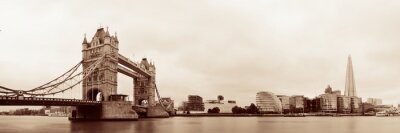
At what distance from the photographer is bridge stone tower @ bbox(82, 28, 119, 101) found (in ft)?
313

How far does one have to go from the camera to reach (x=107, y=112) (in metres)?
87.0

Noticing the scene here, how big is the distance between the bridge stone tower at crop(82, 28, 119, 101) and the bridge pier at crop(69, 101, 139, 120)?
502cm

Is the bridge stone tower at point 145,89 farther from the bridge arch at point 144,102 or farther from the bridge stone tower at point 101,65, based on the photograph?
the bridge stone tower at point 101,65

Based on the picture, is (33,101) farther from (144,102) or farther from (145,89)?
(144,102)

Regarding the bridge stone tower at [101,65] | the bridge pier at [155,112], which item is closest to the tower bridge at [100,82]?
the bridge stone tower at [101,65]

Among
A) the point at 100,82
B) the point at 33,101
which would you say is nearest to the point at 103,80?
the point at 100,82

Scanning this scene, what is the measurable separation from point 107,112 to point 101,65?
48.3 feet

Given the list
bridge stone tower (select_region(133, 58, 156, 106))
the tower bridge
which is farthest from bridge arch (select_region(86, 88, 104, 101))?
bridge stone tower (select_region(133, 58, 156, 106))

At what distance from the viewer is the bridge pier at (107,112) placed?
8712 cm

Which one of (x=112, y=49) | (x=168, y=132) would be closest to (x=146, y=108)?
(x=112, y=49)

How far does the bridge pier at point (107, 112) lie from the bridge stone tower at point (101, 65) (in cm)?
502

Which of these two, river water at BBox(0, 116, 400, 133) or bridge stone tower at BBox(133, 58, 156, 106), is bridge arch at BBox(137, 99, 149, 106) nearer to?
bridge stone tower at BBox(133, 58, 156, 106)

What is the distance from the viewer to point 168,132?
52.1 metres

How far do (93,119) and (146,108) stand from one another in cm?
4200
